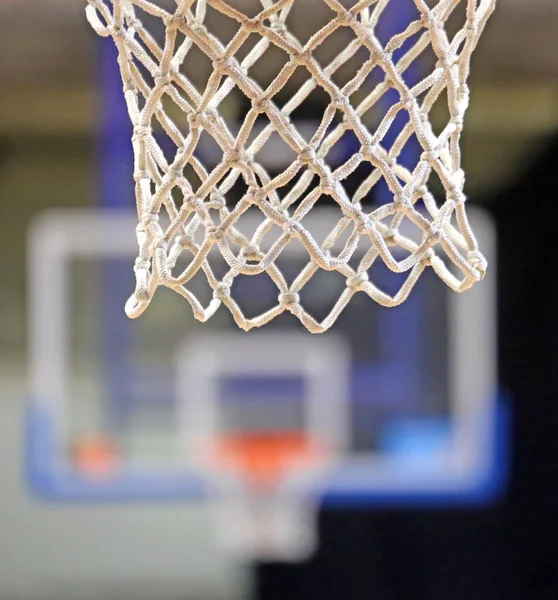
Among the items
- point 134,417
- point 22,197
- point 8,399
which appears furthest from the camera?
point 8,399

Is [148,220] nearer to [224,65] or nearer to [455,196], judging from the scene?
[224,65]

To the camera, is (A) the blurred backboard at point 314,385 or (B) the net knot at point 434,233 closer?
(B) the net knot at point 434,233

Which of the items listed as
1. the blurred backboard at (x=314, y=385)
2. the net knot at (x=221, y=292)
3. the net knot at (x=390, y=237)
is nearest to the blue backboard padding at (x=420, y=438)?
the blurred backboard at (x=314, y=385)

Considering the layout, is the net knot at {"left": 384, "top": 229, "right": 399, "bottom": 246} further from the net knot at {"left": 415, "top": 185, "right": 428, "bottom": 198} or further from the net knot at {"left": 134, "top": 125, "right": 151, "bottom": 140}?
the net knot at {"left": 134, "top": 125, "right": 151, "bottom": 140}

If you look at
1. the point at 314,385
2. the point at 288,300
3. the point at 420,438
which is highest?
the point at 288,300

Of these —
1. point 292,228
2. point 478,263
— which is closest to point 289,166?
point 292,228

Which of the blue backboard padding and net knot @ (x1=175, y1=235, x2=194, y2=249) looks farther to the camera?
the blue backboard padding

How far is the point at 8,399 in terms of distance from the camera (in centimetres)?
374

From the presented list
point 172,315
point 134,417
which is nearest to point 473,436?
point 134,417

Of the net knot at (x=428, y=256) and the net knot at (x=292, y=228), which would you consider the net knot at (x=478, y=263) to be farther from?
the net knot at (x=292, y=228)

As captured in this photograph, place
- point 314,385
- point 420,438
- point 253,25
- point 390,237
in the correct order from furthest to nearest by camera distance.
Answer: point 314,385, point 420,438, point 390,237, point 253,25

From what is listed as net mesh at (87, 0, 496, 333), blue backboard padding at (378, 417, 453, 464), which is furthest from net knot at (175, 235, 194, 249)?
blue backboard padding at (378, 417, 453, 464)

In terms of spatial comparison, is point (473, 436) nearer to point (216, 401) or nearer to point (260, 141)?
point (216, 401)

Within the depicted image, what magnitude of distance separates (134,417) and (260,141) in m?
1.97
